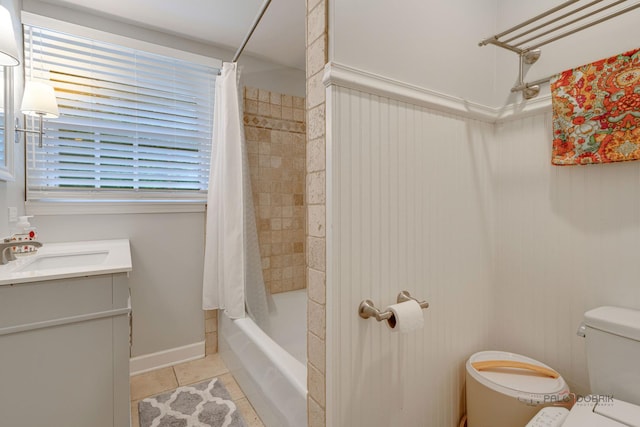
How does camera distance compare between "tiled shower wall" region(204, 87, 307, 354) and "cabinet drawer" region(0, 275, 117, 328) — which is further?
"tiled shower wall" region(204, 87, 307, 354)

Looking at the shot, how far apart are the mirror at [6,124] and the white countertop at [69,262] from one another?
42 centimetres

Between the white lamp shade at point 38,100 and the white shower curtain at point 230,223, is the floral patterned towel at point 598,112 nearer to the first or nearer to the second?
the white shower curtain at point 230,223

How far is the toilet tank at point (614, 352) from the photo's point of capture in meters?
0.92

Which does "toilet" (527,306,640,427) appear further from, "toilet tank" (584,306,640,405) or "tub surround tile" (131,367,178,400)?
"tub surround tile" (131,367,178,400)

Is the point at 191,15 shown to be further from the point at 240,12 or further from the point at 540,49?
the point at 540,49

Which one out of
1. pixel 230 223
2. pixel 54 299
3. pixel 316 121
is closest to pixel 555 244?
pixel 316 121

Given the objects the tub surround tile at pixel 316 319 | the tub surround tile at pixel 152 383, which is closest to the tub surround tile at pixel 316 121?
the tub surround tile at pixel 316 319

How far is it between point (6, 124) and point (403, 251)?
79.2 inches

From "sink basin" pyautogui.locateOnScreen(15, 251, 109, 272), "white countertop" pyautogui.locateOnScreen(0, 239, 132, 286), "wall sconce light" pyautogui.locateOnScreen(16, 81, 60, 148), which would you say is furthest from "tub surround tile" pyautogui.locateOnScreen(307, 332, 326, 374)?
"wall sconce light" pyautogui.locateOnScreen(16, 81, 60, 148)

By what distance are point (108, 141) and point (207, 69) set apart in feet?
2.95

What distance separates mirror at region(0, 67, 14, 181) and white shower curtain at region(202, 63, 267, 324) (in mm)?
1010

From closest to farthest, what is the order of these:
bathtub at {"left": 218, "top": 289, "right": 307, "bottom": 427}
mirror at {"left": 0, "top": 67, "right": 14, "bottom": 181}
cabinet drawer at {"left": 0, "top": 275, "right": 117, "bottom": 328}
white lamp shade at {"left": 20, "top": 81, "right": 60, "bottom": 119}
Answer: cabinet drawer at {"left": 0, "top": 275, "right": 117, "bottom": 328} → bathtub at {"left": 218, "top": 289, "right": 307, "bottom": 427} → mirror at {"left": 0, "top": 67, "right": 14, "bottom": 181} → white lamp shade at {"left": 20, "top": 81, "right": 60, "bottom": 119}

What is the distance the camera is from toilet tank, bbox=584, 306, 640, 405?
923mm

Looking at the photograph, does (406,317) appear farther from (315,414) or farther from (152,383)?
(152,383)
